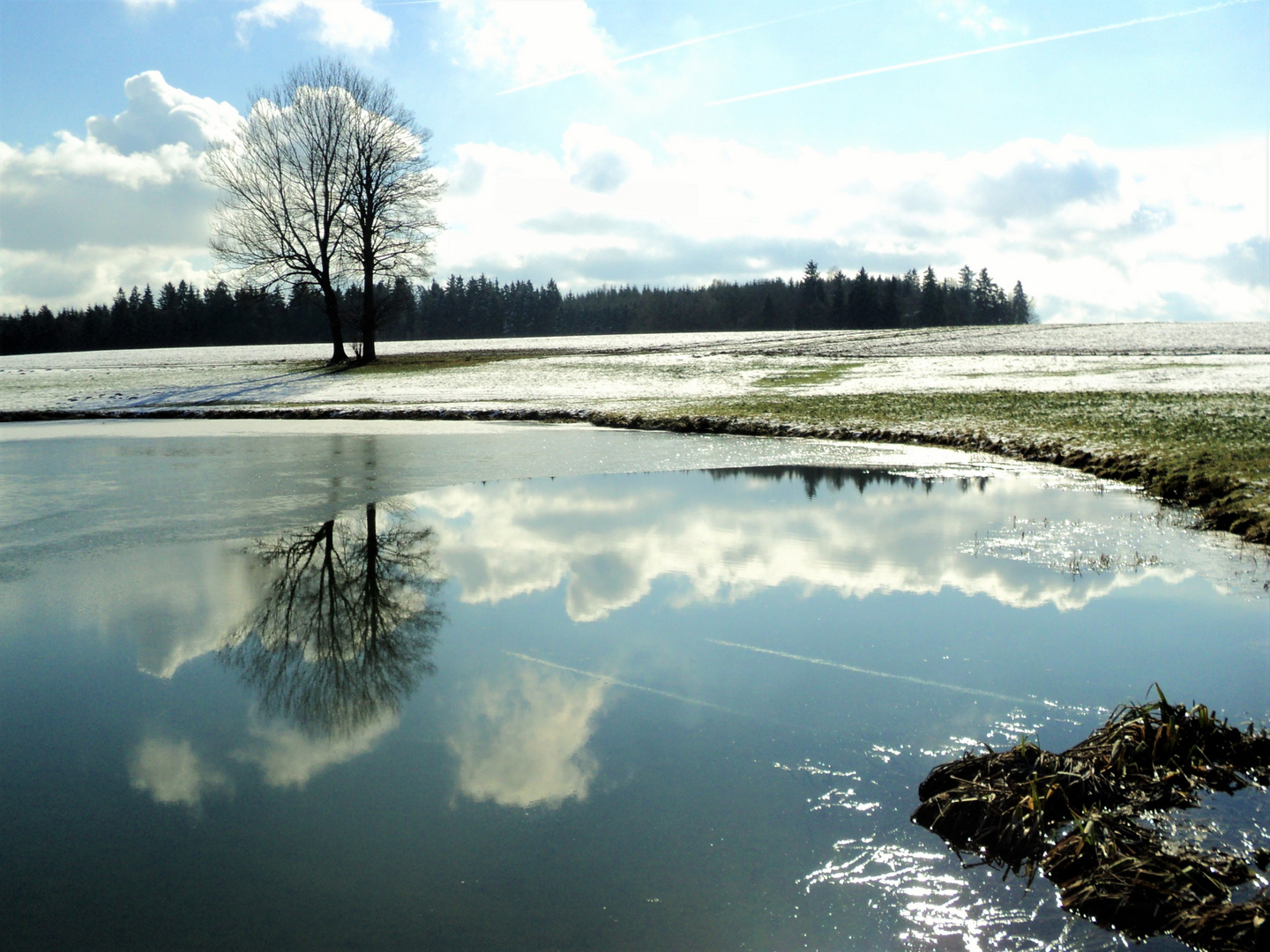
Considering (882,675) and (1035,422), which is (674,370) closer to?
(1035,422)

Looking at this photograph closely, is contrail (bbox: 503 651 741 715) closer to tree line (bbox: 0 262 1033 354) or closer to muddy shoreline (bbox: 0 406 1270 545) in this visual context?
muddy shoreline (bbox: 0 406 1270 545)

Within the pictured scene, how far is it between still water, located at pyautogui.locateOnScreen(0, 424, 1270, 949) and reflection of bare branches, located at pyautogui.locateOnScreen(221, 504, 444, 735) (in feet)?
0.11

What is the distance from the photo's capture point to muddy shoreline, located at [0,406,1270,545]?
10.8m

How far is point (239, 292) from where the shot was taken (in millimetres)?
40969

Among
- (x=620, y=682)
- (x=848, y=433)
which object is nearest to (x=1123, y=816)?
(x=620, y=682)

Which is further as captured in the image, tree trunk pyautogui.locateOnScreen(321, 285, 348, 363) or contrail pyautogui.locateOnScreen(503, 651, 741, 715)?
tree trunk pyautogui.locateOnScreen(321, 285, 348, 363)

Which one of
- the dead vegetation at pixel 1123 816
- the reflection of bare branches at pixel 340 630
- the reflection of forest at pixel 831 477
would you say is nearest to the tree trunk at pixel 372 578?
the reflection of bare branches at pixel 340 630

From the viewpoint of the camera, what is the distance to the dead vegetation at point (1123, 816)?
3.37m

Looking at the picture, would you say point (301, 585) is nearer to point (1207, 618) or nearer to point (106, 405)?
point (1207, 618)

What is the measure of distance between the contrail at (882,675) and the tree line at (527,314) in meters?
74.2

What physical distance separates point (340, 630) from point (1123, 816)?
5.19m

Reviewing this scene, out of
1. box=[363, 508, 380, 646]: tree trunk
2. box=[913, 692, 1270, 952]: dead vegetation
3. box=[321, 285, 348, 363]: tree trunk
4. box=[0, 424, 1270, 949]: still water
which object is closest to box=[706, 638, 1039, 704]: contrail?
box=[0, 424, 1270, 949]: still water

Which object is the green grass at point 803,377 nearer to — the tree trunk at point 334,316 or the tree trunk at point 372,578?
the tree trunk at point 334,316

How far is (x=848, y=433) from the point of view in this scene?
65.9 ft
